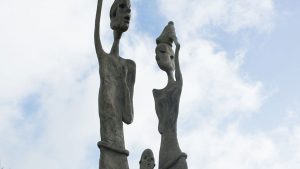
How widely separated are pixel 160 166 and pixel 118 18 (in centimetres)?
225

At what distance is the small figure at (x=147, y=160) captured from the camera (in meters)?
10.3

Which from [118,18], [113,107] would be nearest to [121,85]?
[113,107]

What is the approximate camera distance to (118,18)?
9070mm

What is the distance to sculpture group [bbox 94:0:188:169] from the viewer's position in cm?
799

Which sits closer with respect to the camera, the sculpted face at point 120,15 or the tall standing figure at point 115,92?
the tall standing figure at point 115,92

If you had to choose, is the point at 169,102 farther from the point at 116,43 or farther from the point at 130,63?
the point at 116,43

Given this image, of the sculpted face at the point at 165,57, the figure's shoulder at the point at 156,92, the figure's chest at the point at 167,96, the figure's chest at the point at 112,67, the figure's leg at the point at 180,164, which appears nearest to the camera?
the figure's chest at the point at 112,67

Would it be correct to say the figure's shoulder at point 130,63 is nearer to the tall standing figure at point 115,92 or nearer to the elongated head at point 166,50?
the tall standing figure at point 115,92

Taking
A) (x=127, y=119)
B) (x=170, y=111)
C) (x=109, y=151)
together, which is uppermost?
(x=170, y=111)

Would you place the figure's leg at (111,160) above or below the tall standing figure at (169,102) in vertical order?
below

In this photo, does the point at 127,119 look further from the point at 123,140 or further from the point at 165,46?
the point at 165,46

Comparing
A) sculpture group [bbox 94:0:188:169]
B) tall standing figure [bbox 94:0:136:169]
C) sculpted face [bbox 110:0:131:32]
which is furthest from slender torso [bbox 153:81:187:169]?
sculpted face [bbox 110:0:131:32]

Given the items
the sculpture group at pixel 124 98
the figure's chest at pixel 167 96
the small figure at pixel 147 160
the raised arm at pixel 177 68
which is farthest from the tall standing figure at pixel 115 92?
the small figure at pixel 147 160

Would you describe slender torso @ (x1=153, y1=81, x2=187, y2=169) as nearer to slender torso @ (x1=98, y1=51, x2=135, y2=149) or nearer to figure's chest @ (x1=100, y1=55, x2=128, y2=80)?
slender torso @ (x1=98, y1=51, x2=135, y2=149)
